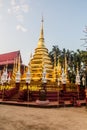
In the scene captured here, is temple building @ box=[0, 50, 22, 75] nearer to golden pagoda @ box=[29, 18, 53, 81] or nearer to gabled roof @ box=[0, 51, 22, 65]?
gabled roof @ box=[0, 51, 22, 65]

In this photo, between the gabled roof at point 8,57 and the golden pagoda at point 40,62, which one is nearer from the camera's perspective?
the golden pagoda at point 40,62

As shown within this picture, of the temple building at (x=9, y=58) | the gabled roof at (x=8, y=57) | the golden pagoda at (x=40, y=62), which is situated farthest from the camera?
the gabled roof at (x=8, y=57)

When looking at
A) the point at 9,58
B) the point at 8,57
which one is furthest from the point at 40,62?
the point at 8,57

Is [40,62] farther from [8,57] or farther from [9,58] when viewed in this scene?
[8,57]

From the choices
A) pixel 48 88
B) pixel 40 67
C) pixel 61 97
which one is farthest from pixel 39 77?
pixel 61 97

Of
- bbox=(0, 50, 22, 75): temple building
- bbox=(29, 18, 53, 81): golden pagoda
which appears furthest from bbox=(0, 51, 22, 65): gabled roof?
bbox=(29, 18, 53, 81): golden pagoda

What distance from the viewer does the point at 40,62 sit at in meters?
29.7

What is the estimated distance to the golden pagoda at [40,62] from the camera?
2784 cm

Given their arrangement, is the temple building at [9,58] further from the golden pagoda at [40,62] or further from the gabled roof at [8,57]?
the golden pagoda at [40,62]

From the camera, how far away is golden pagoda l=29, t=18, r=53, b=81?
27.8m

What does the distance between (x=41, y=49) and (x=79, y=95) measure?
32.8 ft

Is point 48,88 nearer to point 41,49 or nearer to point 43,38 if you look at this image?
point 41,49

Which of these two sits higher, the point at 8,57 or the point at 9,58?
the point at 8,57

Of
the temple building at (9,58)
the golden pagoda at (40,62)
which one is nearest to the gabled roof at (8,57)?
the temple building at (9,58)
